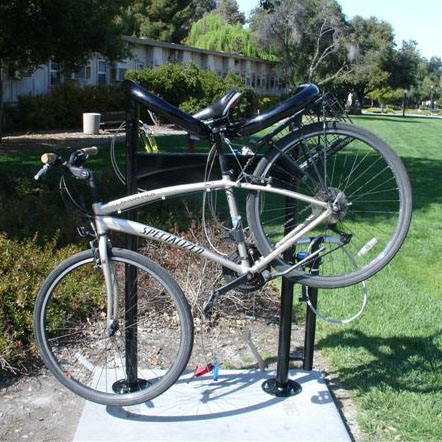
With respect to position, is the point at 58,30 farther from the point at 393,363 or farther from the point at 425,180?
the point at 393,363

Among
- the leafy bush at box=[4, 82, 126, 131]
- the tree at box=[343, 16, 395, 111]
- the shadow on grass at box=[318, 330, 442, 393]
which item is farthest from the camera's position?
the tree at box=[343, 16, 395, 111]

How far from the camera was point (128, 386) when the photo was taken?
3.51 m

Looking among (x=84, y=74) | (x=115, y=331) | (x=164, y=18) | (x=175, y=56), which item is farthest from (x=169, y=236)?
(x=164, y=18)

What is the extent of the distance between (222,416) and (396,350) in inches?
61.6

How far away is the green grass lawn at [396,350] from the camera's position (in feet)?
11.6

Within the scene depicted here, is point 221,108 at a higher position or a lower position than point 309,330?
higher

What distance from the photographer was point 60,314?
4.25 meters

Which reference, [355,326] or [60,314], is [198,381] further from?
[355,326]

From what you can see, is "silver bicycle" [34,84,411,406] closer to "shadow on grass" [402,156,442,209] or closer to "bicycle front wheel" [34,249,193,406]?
"bicycle front wheel" [34,249,193,406]

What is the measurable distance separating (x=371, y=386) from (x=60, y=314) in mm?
2057

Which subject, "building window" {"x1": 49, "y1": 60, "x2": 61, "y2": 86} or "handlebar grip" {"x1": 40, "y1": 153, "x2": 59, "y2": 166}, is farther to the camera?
"building window" {"x1": 49, "y1": 60, "x2": 61, "y2": 86}

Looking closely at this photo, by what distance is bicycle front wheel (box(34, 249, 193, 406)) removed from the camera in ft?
10.0

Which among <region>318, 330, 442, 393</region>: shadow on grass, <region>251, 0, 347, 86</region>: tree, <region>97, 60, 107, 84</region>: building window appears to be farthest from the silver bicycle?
<region>251, 0, 347, 86</region>: tree

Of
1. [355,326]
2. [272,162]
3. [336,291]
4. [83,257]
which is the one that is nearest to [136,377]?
[83,257]
